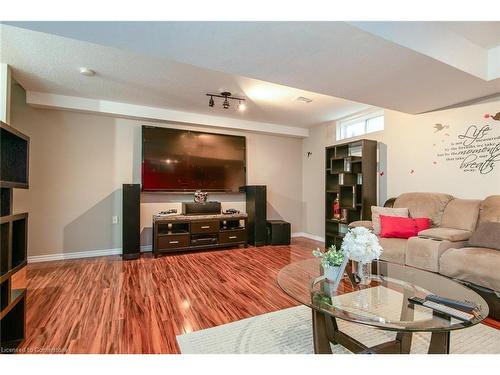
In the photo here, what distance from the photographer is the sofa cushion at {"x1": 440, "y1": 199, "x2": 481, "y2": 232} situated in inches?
111

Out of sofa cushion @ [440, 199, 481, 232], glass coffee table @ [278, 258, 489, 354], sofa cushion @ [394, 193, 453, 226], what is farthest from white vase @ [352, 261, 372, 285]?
sofa cushion @ [394, 193, 453, 226]

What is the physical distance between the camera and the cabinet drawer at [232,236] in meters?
4.48

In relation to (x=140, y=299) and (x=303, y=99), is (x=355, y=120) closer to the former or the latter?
(x=303, y=99)

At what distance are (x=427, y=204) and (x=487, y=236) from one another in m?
0.89

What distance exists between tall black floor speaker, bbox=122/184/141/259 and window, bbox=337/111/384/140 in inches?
149

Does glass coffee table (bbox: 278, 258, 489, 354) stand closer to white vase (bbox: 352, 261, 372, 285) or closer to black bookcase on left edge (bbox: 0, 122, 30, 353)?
white vase (bbox: 352, 261, 372, 285)

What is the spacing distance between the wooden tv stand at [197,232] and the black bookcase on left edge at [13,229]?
7.29 feet

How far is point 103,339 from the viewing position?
5.83ft

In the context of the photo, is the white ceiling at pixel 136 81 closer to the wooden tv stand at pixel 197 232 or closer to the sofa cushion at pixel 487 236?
the wooden tv stand at pixel 197 232

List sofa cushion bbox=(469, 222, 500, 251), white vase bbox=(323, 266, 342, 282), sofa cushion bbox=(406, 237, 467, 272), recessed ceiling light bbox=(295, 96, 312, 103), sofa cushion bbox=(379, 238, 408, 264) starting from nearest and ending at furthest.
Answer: white vase bbox=(323, 266, 342, 282) < sofa cushion bbox=(469, 222, 500, 251) < sofa cushion bbox=(406, 237, 467, 272) < sofa cushion bbox=(379, 238, 408, 264) < recessed ceiling light bbox=(295, 96, 312, 103)

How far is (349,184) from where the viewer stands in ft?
14.1

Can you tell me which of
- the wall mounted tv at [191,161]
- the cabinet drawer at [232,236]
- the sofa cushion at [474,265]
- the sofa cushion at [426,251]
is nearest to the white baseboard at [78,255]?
the wall mounted tv at [191,161]
